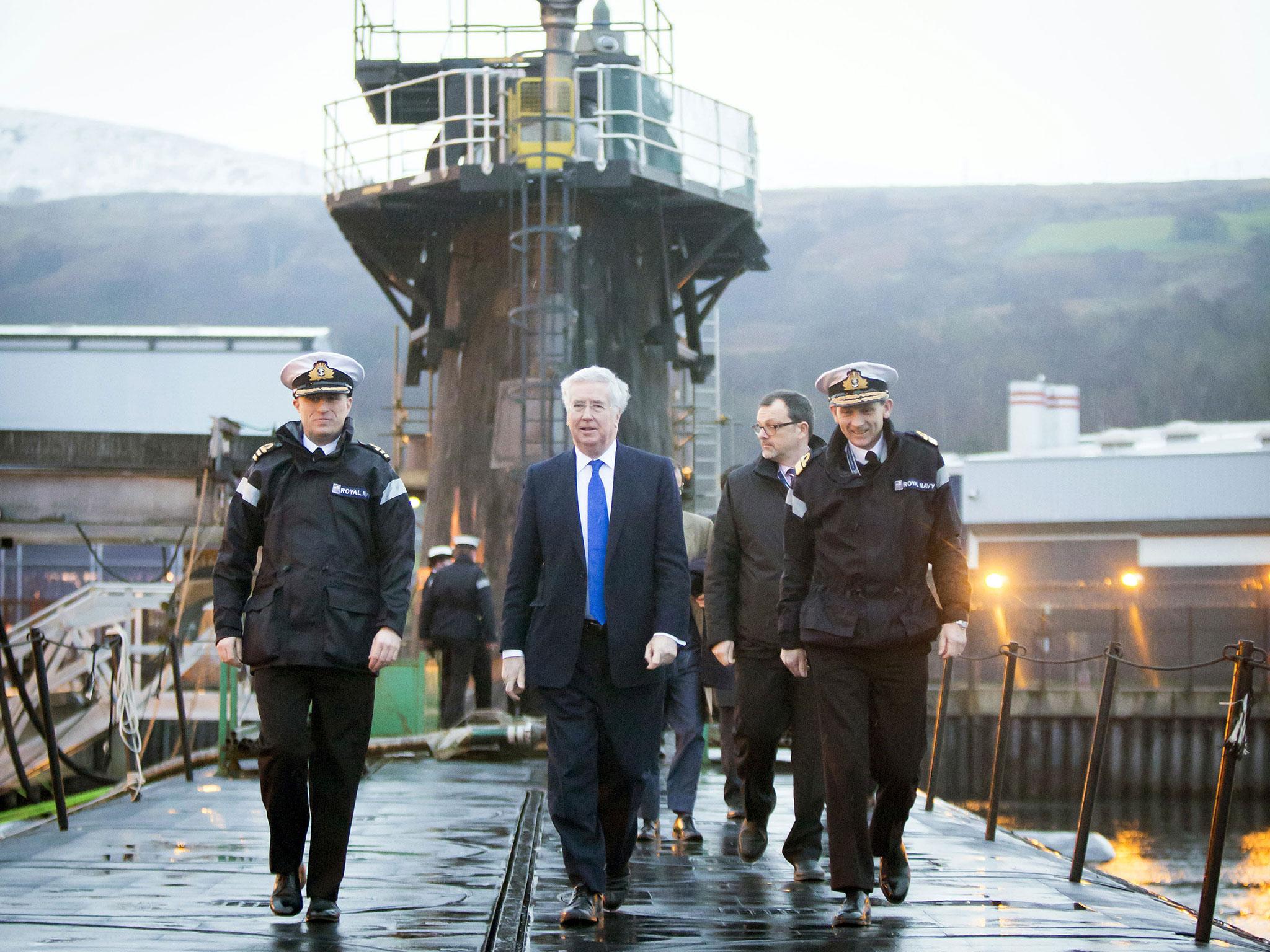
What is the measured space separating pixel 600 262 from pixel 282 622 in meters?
15.5

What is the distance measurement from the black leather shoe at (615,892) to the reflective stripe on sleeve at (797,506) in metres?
1.51

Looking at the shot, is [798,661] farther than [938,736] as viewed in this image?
No

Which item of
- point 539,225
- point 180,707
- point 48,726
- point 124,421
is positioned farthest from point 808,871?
point 124,421

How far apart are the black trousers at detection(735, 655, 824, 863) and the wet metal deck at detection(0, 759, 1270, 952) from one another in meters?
0.24

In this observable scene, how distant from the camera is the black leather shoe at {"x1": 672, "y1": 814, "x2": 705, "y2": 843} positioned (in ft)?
25.4

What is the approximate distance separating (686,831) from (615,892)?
2.18 m

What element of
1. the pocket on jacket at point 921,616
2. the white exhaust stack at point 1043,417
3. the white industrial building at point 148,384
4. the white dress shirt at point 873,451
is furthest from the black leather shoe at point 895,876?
the white exhaust stack at point 1043,417

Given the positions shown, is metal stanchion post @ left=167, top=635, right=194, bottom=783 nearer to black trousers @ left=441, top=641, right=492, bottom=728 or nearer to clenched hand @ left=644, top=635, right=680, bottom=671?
black trousers @ left=441, top=641, right=492, bottom=728

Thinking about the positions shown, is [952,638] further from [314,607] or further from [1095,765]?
[314,607]

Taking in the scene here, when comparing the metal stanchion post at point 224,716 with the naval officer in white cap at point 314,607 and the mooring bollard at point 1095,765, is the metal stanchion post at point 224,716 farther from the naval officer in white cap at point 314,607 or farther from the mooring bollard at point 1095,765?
the mooring bollard at point 1095,765

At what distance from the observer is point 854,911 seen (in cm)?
543

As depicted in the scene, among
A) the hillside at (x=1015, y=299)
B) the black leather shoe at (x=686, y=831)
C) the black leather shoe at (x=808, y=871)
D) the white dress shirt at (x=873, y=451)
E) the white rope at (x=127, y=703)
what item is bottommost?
the black leather shoe at (x=686, y=831)

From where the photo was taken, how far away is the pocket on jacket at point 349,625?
5.36 metres

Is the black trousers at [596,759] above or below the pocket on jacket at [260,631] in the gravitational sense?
below
